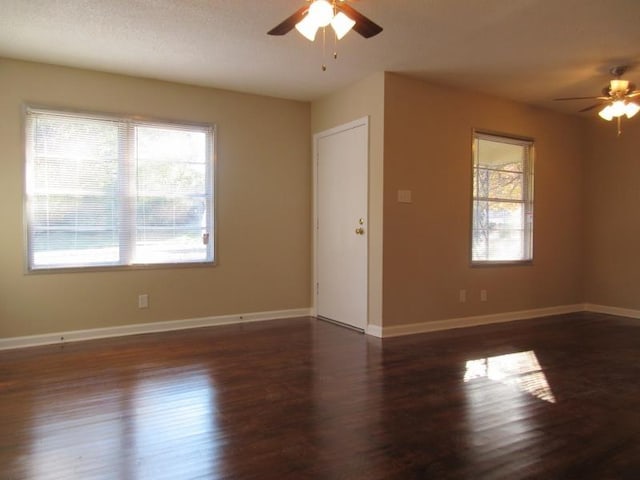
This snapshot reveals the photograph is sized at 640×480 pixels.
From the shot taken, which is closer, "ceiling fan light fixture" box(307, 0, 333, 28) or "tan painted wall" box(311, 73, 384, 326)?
"ceiling fan light fixture" box(307, 0, 333, 28)

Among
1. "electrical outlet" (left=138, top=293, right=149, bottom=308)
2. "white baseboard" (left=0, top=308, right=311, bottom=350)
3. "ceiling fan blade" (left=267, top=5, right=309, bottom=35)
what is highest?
"ceiling fan blade" (left=267, top=5, right=309, bottom=35)

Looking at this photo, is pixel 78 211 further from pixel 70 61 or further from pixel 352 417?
pixel 352 417

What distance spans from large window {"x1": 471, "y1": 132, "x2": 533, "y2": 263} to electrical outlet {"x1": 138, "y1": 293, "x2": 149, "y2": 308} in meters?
3.50

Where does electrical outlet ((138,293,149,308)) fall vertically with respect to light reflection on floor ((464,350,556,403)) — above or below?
above

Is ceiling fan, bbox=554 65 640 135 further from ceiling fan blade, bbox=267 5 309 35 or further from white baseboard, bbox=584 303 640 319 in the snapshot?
ceiling fan blade, bbox=267 5 309 35

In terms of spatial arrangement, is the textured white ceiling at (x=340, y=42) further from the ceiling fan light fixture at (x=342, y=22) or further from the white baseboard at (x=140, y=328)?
the white baseboard at (x=140, y=328)

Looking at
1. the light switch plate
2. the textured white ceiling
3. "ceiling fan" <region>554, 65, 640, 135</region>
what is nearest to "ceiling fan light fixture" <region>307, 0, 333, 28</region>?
the textured white ceiling

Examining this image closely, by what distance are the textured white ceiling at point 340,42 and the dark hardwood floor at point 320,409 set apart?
99.7 inches

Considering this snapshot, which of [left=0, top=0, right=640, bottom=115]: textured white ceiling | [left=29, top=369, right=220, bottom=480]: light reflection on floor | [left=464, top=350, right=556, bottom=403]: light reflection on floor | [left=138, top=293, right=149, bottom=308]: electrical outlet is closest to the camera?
[left=29, top=369, right=220, bottom=480]: light reflection on floor

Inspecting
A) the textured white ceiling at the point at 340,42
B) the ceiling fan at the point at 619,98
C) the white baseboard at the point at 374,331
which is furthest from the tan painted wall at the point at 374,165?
the ceiling fan at the point at 619,98

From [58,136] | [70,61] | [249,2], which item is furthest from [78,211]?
[249,2]

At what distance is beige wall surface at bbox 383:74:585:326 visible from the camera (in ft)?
14.3

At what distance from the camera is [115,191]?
4.32 meters

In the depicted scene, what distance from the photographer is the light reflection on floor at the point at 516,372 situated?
2.89 meters
